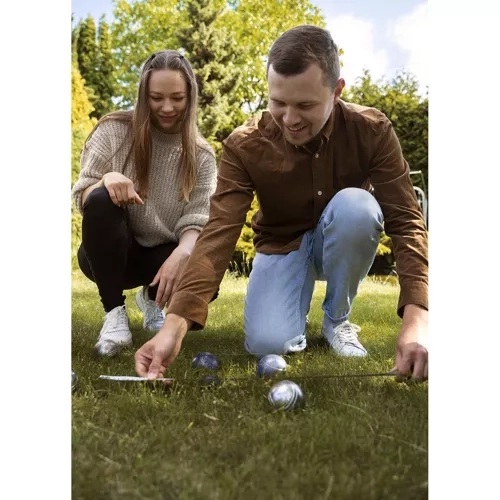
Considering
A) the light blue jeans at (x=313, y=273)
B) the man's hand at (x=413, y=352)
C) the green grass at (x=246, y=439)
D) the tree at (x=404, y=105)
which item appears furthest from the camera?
the tree at (x=404, y=105)

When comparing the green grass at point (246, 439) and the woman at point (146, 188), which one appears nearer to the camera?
the green grass at point (246, 439)

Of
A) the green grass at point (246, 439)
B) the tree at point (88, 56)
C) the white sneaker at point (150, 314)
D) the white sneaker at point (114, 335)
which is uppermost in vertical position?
the tree at point (88, 56)

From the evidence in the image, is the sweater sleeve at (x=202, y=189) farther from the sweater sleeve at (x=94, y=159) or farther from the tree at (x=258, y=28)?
the tree at (x=258, y=28)

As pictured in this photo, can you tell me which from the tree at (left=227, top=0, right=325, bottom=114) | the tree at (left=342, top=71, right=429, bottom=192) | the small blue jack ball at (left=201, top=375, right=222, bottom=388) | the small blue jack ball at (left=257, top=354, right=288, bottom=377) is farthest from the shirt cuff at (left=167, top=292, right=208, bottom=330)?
the tree at (left=342, top=71, right=429, bottom=192)

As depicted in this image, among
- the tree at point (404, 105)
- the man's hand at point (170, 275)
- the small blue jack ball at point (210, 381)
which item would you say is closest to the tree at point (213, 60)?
the tree at point (404, 105)

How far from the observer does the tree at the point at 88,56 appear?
14.2 ft

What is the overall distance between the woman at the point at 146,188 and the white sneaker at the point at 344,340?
2.33 feet

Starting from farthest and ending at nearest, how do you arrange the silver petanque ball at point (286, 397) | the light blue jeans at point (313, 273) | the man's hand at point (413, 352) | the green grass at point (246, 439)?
the light blue jeans at point (313, 273)
the man's hand at point (413, 352)
the silver petanque ball at point (286, 397)
the green grass at point (246, 439)

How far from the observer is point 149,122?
277cm

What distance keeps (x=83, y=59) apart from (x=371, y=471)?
3.83m

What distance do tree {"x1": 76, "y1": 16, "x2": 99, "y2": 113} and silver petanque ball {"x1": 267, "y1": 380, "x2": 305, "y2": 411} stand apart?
124 inches

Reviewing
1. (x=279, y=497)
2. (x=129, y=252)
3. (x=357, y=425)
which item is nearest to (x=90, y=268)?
(x=129, y=252)

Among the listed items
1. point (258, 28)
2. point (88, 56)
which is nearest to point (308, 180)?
point (258, 28)
